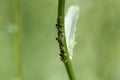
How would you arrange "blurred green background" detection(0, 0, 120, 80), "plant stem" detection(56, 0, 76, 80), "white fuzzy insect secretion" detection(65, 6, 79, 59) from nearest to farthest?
"plant stem" detection(56, 0, 76, 80) → "white fuzzy insect secretion" detection(65, 6, 79, 59) → "blurred green background" detection(0, 0, 120, 80)

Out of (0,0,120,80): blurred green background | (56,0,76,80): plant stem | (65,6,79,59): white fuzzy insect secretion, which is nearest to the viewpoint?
(56,0,76,80): plant stem

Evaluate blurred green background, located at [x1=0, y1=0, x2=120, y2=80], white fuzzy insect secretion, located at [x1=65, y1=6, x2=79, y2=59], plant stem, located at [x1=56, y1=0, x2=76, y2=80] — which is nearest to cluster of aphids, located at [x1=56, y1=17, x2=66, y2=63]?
plant stem, located at [x1=56, y1=0, x2=76, y2=80]

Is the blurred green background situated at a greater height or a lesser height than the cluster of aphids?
lesser

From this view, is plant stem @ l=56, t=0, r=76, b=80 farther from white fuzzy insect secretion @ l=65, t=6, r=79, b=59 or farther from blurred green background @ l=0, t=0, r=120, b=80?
blurred green background @ l=0, t=0, r=120, b=80

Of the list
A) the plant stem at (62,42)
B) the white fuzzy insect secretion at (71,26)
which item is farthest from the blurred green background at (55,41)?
the plant stem at (62,42)

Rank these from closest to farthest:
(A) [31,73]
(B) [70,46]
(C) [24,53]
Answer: (B) [70,46]
(A) [31,73]
(C) [24,53]

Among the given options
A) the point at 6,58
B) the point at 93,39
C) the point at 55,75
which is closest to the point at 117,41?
the point at 93,39

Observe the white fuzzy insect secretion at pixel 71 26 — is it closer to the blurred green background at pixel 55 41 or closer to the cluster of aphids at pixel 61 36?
the cluster of aphids at pixel 61 36

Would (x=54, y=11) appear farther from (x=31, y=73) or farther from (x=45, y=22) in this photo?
(x=31, y=73)

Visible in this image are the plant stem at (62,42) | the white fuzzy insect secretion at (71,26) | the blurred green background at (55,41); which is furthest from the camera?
the blurred green background at (55,41)
